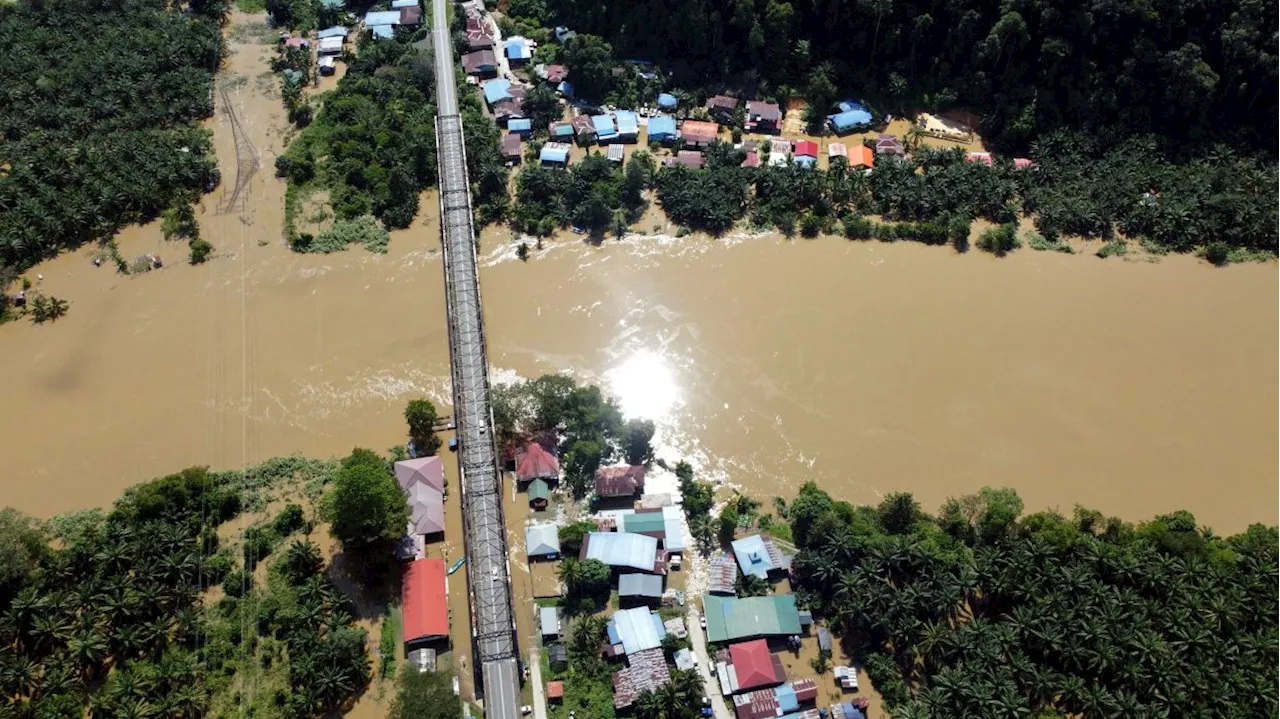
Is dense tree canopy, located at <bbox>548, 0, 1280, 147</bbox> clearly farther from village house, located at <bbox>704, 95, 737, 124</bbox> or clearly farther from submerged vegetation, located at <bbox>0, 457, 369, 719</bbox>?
submerged vegetation, located at <bbox>0, 457, 369, 719</bbox>

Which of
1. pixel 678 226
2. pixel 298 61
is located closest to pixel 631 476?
pixel 678 226

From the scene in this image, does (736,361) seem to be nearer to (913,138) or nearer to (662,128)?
(662,128)

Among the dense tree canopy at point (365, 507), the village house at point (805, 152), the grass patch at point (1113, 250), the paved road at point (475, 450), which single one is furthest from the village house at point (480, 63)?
the grass patch at point (1113, 250)

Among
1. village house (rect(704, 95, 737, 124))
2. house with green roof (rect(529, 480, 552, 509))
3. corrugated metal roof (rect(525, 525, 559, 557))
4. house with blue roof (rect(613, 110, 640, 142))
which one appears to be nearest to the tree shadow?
corrugated metal roof (rect(525, 525, 559, 557))

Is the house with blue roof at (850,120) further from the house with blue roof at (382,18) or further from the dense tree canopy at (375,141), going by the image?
the house with blue roof at (382,18)

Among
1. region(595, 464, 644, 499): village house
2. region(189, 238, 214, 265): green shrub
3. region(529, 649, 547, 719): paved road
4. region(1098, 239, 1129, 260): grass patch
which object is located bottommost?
region(529, 649, 547, 719): paved road

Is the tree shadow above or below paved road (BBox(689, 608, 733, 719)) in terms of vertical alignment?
above
